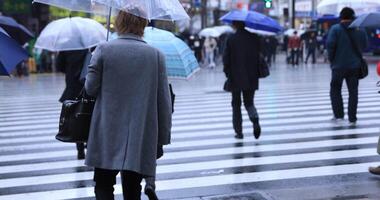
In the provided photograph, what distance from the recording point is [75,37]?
793 centimetres

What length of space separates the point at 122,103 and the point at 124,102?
0.02 m

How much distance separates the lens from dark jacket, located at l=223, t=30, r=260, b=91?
30.0ft

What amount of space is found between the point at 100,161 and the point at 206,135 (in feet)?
19.9

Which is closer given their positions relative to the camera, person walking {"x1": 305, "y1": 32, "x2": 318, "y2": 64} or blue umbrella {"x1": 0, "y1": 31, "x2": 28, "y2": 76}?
blue umbrella {"x1": 0, "y1": 31, "x2": 28, "y2": 76}

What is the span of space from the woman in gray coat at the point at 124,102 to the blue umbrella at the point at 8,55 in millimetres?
936

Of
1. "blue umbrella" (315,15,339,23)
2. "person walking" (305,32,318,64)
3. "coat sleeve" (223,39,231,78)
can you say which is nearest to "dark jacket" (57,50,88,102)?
"coat sleeve" (223,39,231,78)

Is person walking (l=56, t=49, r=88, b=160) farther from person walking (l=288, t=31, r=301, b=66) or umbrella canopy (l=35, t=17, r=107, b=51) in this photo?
person walking (l=288, t=31, r=301, b=66)

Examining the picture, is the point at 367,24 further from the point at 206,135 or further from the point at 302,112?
the point at 302,112

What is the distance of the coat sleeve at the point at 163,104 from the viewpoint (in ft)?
14.4

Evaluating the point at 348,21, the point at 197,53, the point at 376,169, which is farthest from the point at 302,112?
the point at 197,53

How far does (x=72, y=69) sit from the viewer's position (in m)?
8.22

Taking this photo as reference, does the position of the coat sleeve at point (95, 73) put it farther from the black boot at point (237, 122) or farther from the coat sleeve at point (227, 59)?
the black boot at point (237, 122)

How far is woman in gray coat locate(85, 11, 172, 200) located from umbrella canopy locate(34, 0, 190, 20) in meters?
0.06

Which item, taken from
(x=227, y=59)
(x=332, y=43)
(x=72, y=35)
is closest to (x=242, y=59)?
(x=227, y=59)
